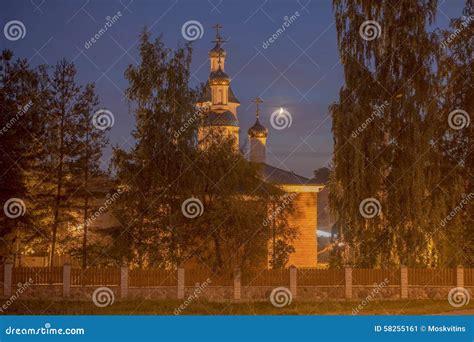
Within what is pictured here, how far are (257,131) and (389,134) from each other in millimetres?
25753

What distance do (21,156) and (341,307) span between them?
1375 cm

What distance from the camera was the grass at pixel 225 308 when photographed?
22.8 metres

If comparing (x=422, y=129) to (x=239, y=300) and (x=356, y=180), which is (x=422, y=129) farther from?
(x=239, y=300)

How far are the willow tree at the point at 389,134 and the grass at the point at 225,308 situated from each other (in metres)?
2.58

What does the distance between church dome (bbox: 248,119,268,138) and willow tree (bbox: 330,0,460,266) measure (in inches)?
985

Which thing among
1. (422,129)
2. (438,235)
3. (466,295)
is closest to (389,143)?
(422,129)

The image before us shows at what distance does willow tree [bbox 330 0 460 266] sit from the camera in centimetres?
2705

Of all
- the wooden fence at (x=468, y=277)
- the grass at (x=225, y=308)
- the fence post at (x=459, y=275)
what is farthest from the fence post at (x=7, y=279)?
the wooden fence at (x=468, y=277)

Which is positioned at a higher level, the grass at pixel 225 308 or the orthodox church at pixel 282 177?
the orthodox church at pixel 282 177

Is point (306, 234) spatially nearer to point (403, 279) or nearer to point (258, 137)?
point (258, 137)

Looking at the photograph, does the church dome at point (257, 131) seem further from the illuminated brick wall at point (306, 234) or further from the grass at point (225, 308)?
the grass at point (225, 308)

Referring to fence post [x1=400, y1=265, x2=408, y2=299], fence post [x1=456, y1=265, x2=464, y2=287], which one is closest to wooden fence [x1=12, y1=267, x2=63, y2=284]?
fence post [x1=400, y1=265, x2=408, y2=299]

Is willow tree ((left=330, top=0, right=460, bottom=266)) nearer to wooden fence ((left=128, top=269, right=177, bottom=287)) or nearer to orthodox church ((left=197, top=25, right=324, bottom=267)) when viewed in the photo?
wooden fence ((left=128, top=269, right=177, bottom=287))

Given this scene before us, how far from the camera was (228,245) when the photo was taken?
29.9m
